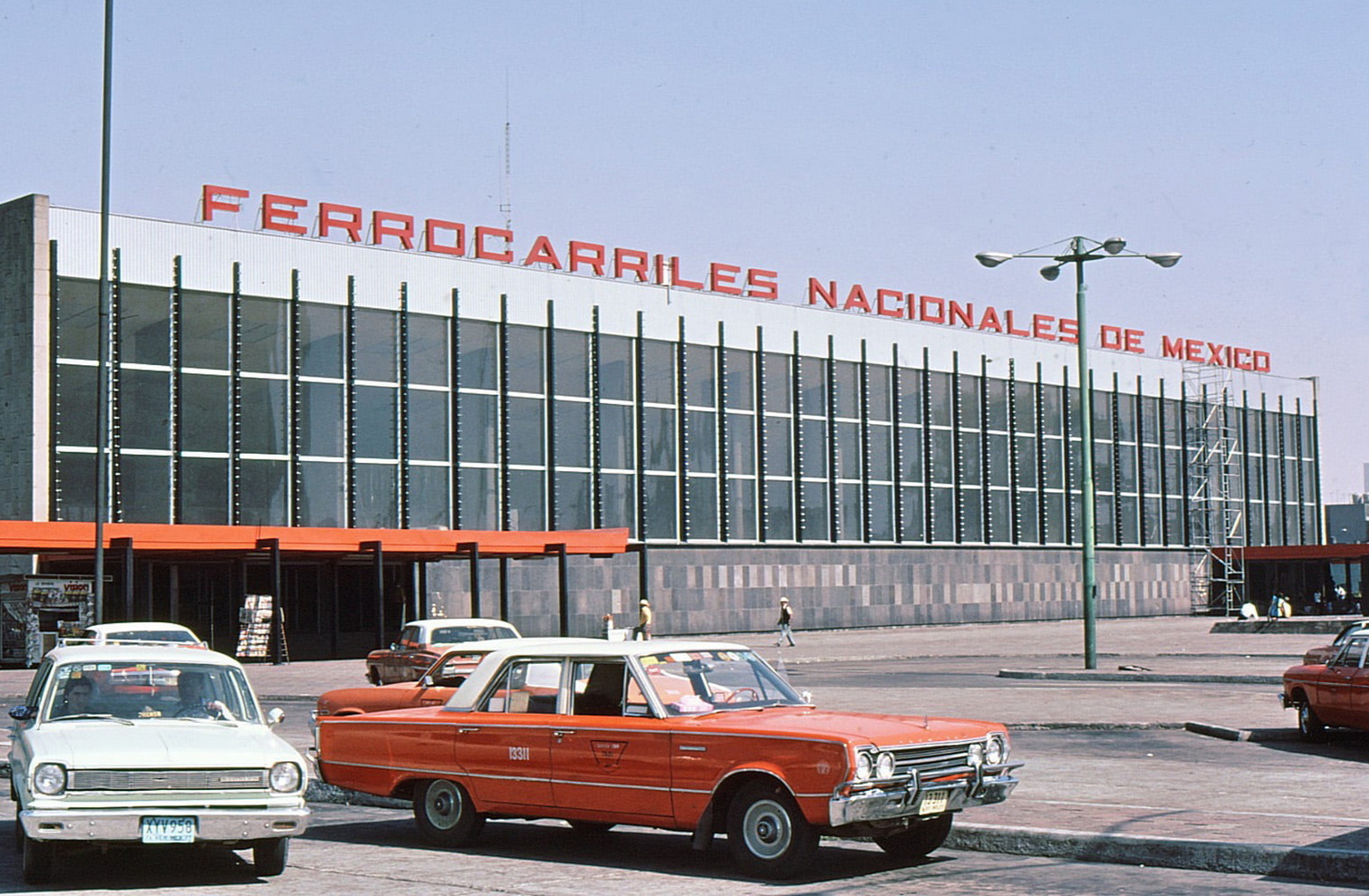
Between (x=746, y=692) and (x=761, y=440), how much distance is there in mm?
50743

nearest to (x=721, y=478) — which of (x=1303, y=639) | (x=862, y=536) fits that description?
(x=862, y=536)

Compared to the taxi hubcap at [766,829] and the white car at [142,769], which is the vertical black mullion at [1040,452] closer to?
the taxi hubcap at [766,829]

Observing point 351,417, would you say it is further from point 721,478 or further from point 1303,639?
point 1303,639

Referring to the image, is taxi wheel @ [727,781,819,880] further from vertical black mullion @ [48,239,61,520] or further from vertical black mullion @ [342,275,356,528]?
vertical black mullion @ [342,275,356,528]

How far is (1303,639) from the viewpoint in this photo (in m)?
48.2

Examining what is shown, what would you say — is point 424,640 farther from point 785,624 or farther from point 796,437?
point 796,437

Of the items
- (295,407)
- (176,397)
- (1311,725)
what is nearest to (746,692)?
(1311,725)

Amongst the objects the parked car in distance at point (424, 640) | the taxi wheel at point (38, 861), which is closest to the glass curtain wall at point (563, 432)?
the parked car in distance at point (424, 640)

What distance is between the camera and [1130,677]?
31.0m

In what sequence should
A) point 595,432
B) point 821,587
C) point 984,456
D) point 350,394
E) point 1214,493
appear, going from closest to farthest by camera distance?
point 350,394 < point 595,432 < point 821,587 < point 984,456 < point 1214,493

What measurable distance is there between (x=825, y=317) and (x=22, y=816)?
5636cm

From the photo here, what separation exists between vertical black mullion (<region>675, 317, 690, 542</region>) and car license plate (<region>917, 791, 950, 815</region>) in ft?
160

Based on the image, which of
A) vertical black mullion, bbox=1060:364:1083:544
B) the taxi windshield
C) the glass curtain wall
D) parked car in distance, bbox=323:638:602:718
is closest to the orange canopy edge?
the glass curtain wall

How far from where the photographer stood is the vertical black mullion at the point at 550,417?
5544 cm
